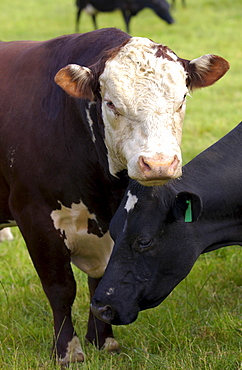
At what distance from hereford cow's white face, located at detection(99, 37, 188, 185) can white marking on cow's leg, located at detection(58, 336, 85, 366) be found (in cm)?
122

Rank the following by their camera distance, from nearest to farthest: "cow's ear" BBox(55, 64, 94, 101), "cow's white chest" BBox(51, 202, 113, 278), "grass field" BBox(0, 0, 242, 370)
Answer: "cow's ear" BBox(55, 64, 94, 101) → "grass field" BBox(0, 0, 242, 370) → "cow's white chest" BBox(51, 202, 113, 278)

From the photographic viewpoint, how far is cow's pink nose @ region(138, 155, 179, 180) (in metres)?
2.80

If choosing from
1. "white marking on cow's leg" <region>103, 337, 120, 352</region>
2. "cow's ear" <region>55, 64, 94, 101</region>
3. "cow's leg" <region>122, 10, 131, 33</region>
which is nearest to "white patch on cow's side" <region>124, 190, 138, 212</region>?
"cow's ear" <region>55, 64, 94, 101</region>

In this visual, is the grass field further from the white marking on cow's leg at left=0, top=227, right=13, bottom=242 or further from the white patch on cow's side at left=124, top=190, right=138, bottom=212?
the white patch on cow's side at left=124, top=190, right=138, bottom=212

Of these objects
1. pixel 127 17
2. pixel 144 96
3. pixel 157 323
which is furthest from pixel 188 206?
pixel 127 17

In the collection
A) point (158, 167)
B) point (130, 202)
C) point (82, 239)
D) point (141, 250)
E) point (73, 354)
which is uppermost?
point (158, 167)

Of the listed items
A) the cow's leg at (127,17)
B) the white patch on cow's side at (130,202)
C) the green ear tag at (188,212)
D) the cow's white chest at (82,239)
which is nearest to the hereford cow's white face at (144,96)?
the white patch on cow's side at (130,202)

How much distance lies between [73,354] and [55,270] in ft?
1.63

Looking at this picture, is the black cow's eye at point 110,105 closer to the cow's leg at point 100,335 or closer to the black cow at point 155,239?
the black cow at point 155,239

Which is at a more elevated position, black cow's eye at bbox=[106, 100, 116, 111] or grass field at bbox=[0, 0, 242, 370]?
black cow's eye at bbox=[106, 100, 116, 111]

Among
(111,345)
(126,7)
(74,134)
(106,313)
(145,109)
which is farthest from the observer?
(126,7)

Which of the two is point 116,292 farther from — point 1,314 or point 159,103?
point 1,314

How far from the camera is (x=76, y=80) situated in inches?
131

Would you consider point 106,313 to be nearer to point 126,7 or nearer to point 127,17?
point 127,17
